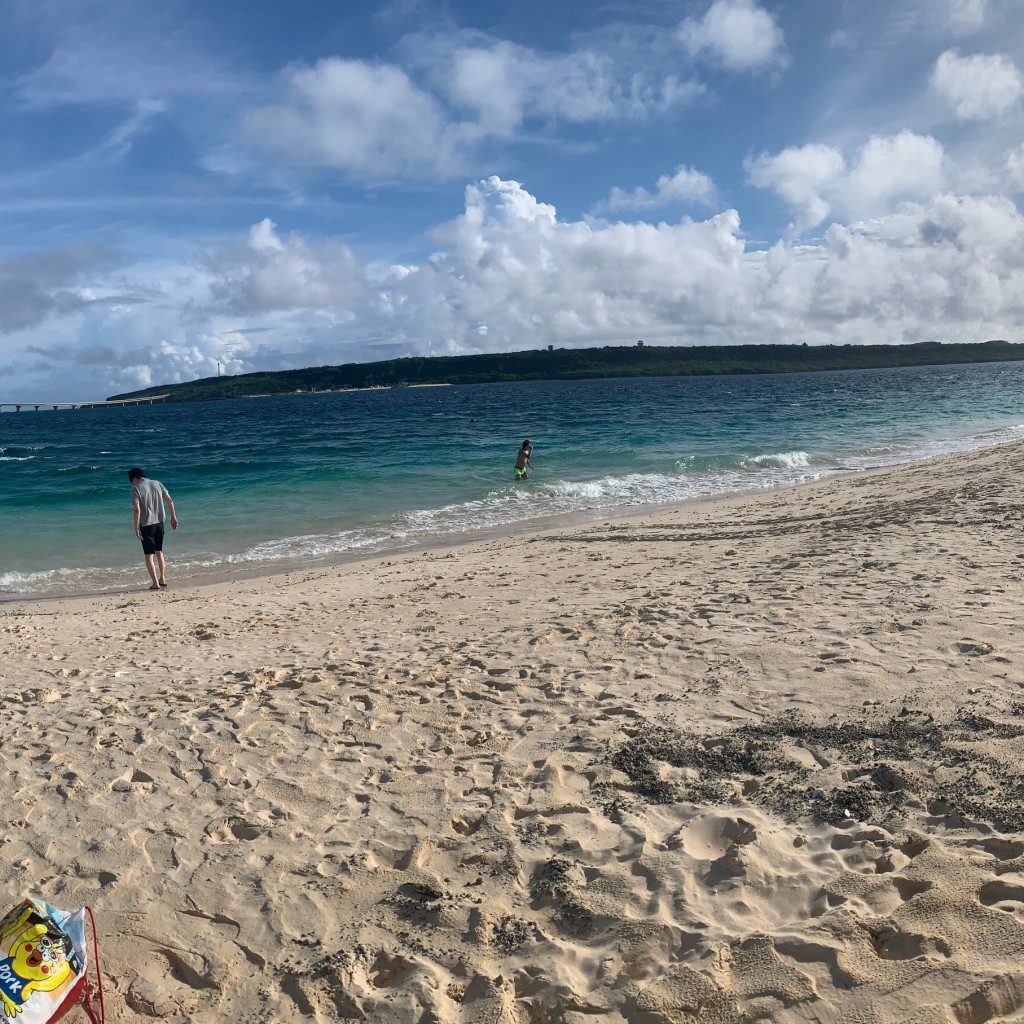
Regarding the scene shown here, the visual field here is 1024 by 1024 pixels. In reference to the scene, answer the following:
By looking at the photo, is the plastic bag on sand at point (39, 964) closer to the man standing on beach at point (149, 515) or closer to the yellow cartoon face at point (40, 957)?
the yellow cartoon face at point (40, 957)

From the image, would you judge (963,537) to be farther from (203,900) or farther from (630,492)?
(630,492)

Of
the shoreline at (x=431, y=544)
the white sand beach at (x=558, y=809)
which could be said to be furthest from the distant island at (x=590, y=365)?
the white sand beach at (x=558, y=809)

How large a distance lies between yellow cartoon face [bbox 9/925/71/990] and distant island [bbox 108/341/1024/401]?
14588 cm

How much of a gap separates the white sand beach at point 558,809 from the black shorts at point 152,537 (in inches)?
166

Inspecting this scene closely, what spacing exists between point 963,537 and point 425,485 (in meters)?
15.5

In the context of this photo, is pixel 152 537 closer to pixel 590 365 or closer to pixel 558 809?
pixel 558 809

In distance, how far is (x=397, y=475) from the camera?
2466cm

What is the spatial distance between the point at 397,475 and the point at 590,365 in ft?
446

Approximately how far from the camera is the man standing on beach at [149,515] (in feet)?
38.4

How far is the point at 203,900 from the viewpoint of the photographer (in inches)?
137

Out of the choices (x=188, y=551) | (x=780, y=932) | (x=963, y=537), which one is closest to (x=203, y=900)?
(x=780, y=932)

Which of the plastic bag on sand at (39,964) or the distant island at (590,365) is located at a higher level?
the distant island at (590,365)

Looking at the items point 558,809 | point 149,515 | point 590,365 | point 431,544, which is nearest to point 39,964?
point 558,809

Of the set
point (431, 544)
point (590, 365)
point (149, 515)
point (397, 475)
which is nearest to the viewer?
point (149, 515)
